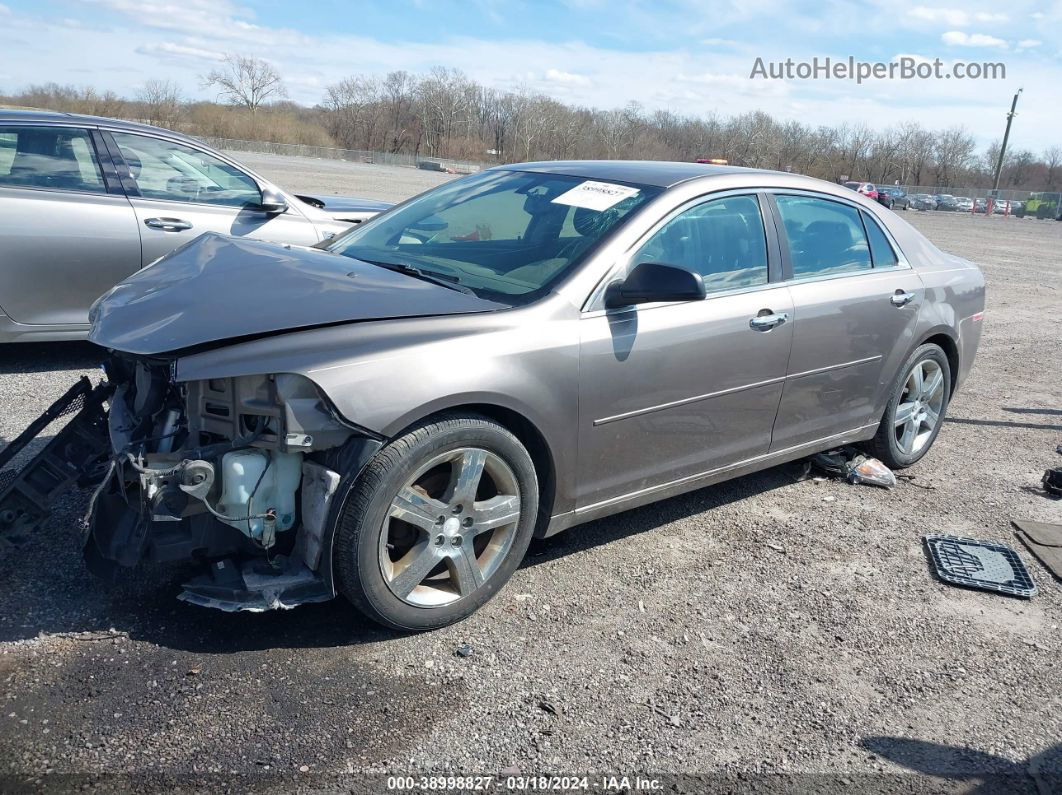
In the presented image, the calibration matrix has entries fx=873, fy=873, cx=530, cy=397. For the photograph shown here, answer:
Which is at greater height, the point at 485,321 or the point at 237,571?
the point at 485,321

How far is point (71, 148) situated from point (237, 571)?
433 cm

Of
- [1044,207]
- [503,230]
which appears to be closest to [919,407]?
[503,230]

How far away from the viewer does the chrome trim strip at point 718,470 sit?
147 inches

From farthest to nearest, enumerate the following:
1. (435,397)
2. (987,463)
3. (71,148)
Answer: (71,148), (987,463), (435,397)

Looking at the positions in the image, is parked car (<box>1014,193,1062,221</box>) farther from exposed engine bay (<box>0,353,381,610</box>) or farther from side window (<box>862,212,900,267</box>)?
exposed engine bay (<box>0,353,381,610</box>)

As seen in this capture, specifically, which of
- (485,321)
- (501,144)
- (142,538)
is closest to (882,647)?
(485,321)

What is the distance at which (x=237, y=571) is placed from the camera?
120 inches

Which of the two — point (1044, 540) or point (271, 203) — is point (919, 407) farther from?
point (271, 203)

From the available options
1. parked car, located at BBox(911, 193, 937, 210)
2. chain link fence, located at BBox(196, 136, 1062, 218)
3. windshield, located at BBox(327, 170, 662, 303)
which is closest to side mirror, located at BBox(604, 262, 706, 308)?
windshield, located at BBox(327, 170, 662, 303)

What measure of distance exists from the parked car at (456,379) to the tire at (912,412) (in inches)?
19.0

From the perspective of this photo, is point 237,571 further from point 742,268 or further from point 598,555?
point 742,268

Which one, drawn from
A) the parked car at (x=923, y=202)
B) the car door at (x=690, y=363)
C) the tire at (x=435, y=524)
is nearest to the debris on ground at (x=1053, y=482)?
the car door at (x=690, y=363)

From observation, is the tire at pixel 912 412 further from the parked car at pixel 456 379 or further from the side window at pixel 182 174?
the side window at pixel 182 174

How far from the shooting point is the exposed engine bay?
2.85 meters
